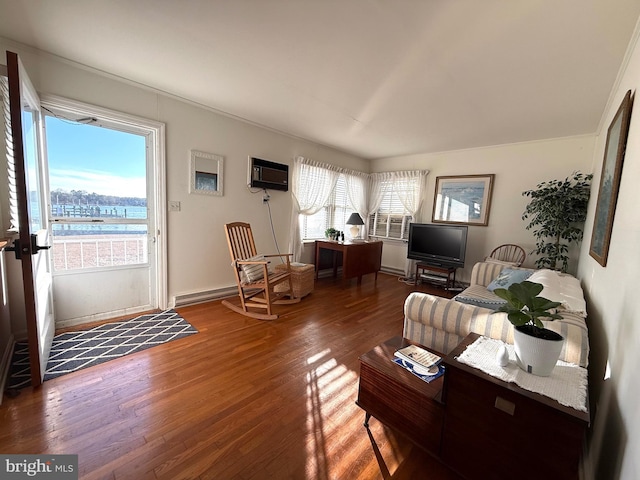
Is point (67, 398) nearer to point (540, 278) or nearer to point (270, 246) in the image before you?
point (270, 246)

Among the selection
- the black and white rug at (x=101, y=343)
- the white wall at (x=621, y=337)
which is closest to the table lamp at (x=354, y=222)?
the black and white rug at (x=101, y=343)

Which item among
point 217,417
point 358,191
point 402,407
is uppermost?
point 358,191

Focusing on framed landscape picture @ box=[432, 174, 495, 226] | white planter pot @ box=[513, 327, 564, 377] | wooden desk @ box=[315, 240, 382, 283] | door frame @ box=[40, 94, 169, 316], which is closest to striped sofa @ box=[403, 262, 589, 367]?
white planter pot @ box=[513, 327, 564, 377]

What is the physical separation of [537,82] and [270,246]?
135 inches

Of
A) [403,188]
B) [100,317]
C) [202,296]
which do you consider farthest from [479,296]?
[100,317]

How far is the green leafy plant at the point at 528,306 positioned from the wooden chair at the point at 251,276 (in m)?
2.22

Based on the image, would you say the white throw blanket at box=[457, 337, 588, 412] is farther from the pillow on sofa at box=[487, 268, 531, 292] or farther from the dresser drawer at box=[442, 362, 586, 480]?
the pillow on sofa at box=[487, 268, 531, 292]

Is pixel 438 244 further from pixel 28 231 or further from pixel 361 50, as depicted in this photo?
pixel 28 231

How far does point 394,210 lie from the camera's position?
521cm

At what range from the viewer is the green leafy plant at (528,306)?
1.01 metres

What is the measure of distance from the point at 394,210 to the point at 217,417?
4.55m

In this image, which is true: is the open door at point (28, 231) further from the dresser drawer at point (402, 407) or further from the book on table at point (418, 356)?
the book on table at point (418, 356)

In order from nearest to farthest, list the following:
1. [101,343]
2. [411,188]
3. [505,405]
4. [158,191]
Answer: [505,405] < [101,343] < [158,191] < [411,188]

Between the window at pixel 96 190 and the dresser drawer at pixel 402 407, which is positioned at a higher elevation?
the window at pixel 96 190
